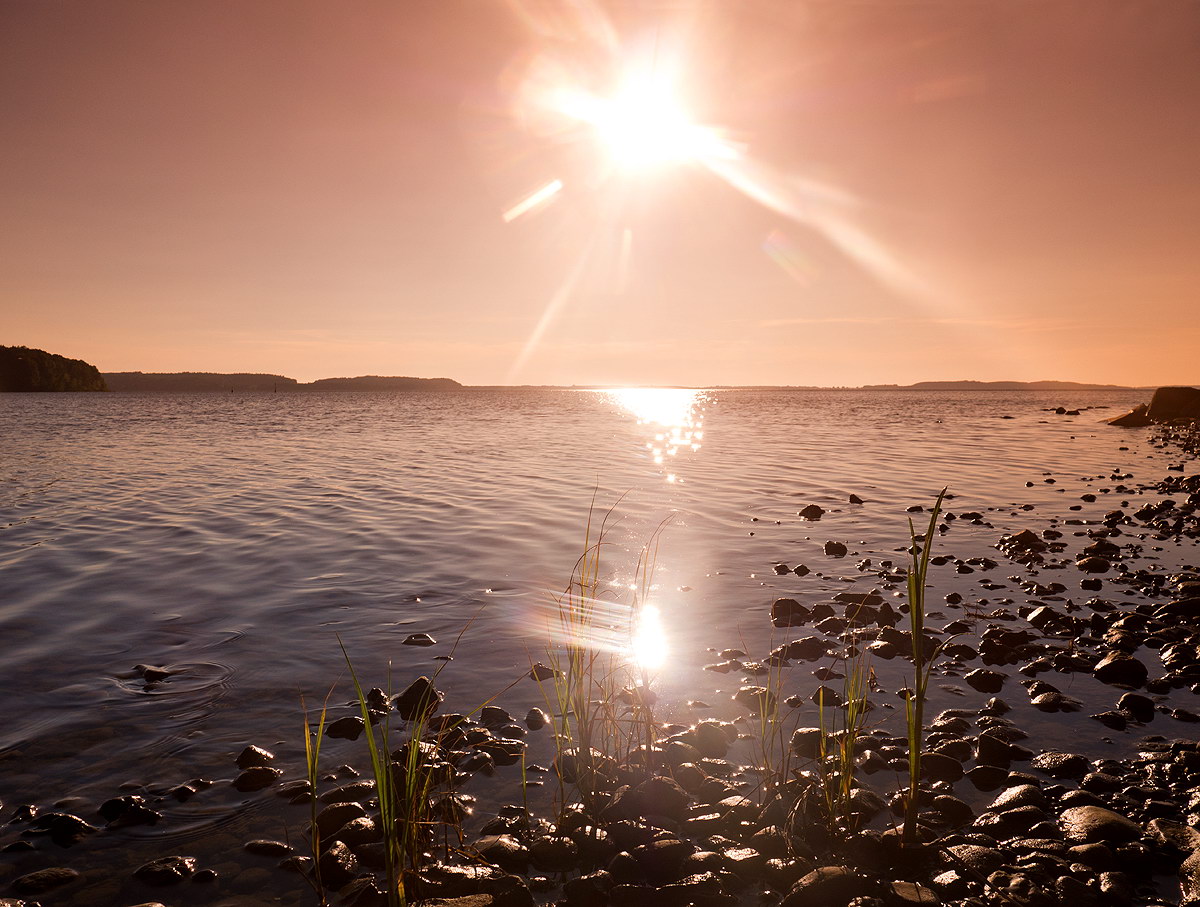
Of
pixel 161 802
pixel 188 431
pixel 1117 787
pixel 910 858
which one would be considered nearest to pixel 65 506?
pixel 161 802

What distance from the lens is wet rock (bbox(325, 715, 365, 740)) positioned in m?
6.93

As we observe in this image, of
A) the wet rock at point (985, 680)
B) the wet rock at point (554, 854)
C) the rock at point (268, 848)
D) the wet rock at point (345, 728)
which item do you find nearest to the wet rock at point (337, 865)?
the rock at point (268, 848)

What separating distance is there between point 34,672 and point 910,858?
1016cm

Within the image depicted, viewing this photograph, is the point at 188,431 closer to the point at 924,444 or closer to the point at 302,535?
the point at 302,535

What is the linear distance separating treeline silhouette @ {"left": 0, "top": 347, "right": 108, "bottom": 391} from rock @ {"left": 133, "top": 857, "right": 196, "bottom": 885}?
21235 centimetres

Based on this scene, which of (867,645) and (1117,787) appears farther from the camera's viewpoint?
(867,645)

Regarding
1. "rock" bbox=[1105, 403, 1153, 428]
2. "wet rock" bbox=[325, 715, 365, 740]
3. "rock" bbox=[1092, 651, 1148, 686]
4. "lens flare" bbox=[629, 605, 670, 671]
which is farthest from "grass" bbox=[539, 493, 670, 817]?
"rock" bbox=[1105, 403, 1153, 428]

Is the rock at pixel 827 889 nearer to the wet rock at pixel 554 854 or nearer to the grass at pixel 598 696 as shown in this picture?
the wet rock at pixel 554 854

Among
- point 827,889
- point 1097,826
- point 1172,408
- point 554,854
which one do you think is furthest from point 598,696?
point 1172,408

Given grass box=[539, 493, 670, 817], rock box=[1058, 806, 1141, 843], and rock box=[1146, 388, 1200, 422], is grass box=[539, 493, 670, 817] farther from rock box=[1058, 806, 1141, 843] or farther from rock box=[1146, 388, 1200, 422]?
rock box=[1146, 388, 1200, 422]

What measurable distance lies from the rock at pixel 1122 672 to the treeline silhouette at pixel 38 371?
216371 millimetres

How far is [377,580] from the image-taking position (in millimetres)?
12727

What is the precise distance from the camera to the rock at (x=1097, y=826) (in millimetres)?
5023

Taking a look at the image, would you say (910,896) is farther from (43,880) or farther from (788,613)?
(788,613)
